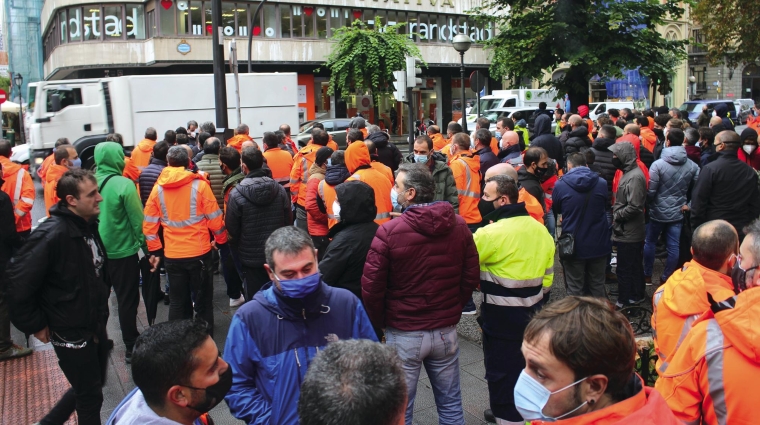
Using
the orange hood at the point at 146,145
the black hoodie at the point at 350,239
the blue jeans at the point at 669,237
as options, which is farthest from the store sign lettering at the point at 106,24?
the black hoodie at the point at 350,239

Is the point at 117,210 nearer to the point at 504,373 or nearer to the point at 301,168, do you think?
the point at 301,168

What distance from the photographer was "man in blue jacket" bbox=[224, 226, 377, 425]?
288cm

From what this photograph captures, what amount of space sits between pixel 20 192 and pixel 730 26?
24.7m

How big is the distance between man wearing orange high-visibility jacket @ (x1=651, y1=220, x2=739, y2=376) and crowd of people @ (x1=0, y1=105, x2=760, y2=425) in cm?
1

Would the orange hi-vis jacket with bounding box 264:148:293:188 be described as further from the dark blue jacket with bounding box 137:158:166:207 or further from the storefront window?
the storefront window

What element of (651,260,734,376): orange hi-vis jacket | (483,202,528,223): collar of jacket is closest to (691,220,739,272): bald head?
(651,260,734,376): orange hi-vis jacket

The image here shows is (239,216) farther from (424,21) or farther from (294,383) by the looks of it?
(424,21)

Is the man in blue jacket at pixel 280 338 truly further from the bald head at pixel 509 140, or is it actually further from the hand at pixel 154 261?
the bald head at pixel 509 140

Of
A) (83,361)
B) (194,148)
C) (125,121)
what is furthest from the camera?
(125,121)

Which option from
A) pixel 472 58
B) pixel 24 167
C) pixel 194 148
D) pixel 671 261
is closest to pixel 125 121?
pixel 194 148

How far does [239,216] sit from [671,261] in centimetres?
492

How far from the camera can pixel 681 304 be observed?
297cm

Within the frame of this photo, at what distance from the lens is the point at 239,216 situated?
5945mm

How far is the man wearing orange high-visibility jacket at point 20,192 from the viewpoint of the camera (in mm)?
7265
